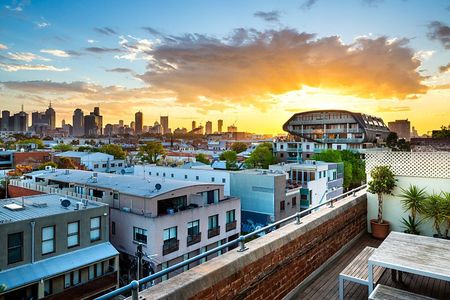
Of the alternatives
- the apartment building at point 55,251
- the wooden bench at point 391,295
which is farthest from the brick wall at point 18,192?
the wooden bench at point 391,295

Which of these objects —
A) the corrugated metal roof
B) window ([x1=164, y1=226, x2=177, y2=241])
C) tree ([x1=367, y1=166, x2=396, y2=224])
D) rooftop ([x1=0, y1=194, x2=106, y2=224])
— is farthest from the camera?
window ([x1=164, y1=226, x2=177, y2=241])

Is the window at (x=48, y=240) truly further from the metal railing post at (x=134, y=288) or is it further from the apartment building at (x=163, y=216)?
the metal railing post at (x=134, y=288)

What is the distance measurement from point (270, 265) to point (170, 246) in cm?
1670

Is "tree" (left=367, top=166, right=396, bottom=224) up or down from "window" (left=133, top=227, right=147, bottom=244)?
up

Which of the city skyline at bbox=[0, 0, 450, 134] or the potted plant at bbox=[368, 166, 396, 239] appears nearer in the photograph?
the potted plant at bbox=[368, 166, 396, 239]

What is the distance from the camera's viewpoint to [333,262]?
678 cm

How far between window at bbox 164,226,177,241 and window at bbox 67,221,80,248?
17.1ft

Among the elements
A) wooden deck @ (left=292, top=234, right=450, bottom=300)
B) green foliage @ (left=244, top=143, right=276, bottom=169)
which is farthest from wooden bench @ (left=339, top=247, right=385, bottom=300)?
green foliage @ (left=244, top=143, right=276, bottom=169)

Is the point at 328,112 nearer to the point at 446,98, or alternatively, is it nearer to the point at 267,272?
the point at 446,98

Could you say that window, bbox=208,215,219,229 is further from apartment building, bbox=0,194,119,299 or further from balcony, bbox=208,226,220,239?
apartment building, bbox=0,194,119,299

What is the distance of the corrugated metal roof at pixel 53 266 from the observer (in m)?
14.3

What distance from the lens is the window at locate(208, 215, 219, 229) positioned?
23.4m

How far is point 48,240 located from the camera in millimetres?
16266

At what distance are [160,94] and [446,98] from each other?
60937 mm
